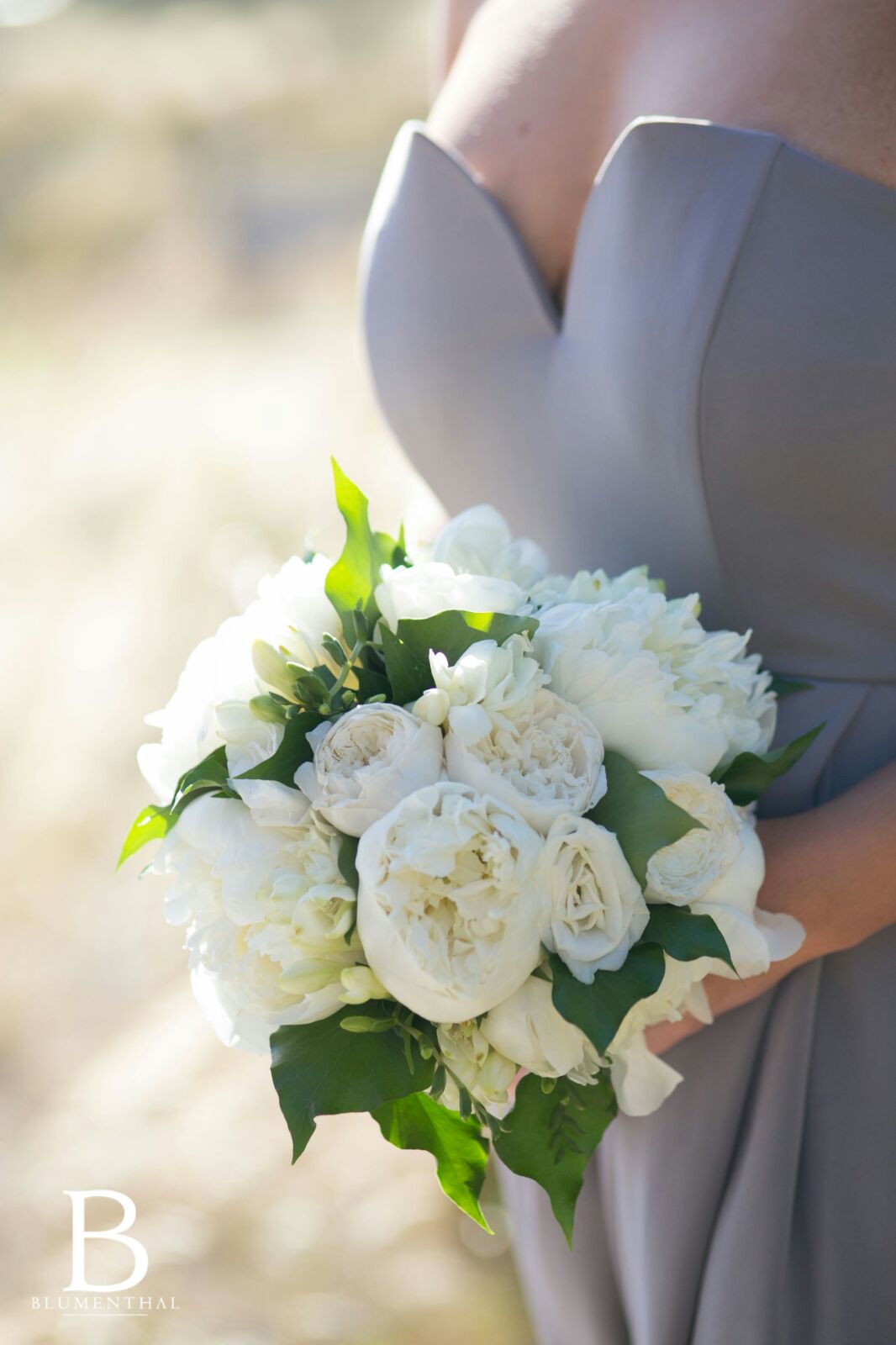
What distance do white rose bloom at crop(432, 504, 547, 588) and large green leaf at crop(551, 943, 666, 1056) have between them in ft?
0.86

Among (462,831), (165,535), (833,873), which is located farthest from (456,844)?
(165,535)

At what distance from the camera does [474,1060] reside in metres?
0.65

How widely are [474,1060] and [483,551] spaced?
33 cm

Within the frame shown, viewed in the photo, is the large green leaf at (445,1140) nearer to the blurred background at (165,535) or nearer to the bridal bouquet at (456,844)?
the bridal bouquet at (456,844)

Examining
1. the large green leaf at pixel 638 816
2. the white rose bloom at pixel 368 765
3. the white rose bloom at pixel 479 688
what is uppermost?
the white rose bloom at pixel 479 688

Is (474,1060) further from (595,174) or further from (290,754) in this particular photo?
(595,174)

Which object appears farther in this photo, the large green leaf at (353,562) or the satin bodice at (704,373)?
the satin bodice at (704,373)

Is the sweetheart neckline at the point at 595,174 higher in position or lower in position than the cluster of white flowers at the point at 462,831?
higher

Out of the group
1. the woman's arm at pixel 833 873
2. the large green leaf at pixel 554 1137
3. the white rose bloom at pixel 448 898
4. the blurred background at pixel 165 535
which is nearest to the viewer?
the white rose bloom at pixel 448 898

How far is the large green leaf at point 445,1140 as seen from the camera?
2.29 ft

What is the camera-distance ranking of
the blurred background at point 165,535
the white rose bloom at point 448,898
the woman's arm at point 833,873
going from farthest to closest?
the blurred background at point 165,535 → the woman's arm at point 833,873 → the white rose bloom at point 448,898

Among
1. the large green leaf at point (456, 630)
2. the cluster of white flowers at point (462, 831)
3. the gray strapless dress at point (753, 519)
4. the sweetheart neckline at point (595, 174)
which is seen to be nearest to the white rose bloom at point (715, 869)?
the cluster of white flowers at point (462, 831)

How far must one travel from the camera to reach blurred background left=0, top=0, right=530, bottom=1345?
1.85 meters

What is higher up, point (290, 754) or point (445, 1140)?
point (290, 754)
